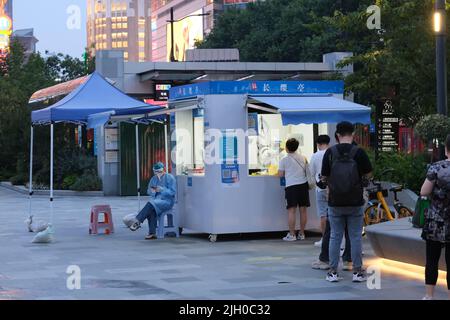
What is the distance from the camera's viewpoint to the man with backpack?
972 centimetres

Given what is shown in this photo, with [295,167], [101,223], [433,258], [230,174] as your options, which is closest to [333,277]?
[433,258]

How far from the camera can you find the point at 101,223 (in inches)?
672

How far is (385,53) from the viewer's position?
17.9 meters

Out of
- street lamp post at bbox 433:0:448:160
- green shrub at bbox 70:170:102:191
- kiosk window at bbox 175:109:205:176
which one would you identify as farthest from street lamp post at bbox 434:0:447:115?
green shrub at bbox 70:170:102:191

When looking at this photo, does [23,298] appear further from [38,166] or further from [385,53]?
[38,166]

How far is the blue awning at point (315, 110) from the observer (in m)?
13.9

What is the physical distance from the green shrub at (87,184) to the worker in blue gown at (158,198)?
46.7 feet

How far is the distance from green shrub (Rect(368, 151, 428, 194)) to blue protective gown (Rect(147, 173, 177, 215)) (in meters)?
4.41

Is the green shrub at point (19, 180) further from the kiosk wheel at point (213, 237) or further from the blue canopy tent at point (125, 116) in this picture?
the kiosk wheel at point (213, 237)

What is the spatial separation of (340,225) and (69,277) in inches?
139

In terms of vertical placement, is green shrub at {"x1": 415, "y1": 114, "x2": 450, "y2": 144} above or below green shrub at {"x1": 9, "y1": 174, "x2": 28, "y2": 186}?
above

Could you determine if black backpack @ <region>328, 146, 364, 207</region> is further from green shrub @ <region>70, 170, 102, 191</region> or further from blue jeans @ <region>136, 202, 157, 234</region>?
green shrub @ <region>70, 170, 102, 191</region>

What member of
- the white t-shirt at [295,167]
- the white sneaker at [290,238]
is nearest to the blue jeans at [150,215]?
the white sneaker at [290,238]
